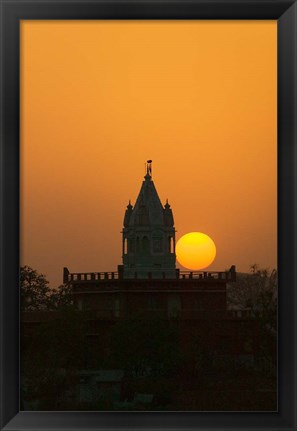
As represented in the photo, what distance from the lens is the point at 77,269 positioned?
5.04ft

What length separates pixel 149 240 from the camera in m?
1.62

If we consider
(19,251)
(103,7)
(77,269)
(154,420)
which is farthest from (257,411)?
(103,7)

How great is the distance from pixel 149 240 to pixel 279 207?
1.96 ft

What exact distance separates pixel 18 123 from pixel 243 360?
87 cm

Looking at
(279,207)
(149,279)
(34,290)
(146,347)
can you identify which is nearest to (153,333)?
(146,347)

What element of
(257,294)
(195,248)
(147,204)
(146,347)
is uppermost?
(147,204)

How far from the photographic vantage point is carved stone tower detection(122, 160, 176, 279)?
1515 mm

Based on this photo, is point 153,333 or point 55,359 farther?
point 153,333

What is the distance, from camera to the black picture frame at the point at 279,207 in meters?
1.05

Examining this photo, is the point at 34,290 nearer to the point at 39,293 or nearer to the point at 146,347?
the point at 39,293

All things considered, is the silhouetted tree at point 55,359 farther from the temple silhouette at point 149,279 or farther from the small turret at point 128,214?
the small turret at point 128,214

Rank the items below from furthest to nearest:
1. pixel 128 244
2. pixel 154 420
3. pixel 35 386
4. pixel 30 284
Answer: pixel 128 244 → pixel 30 284 → pixel 35 386 → pixel 154 420

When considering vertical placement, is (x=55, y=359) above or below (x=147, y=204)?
below

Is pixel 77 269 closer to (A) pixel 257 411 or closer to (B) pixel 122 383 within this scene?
(B) pixel 122 383
